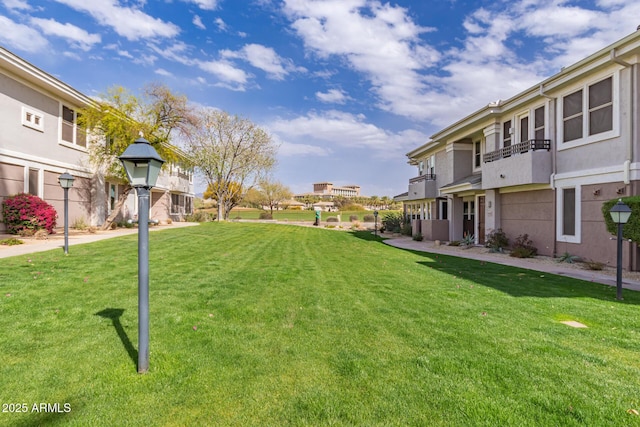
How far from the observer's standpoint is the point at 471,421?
2.48m

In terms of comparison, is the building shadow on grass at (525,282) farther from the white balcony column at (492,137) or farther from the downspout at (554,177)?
the white balcony column at (492,137)

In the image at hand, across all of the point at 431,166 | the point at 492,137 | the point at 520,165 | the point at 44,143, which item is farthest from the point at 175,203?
the point at 520,165

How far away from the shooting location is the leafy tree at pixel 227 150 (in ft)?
103

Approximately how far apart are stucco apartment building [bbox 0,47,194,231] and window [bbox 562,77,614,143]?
20.1 m

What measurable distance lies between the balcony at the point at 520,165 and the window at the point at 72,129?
1993cm

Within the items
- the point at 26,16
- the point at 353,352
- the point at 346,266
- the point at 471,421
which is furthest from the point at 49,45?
the point at 471,421

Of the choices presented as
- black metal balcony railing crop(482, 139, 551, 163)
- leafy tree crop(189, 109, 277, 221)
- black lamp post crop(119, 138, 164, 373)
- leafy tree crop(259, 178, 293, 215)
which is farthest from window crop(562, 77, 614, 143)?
leafy tree crop(259, 178, 293, 215)

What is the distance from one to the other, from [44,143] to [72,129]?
222 cm

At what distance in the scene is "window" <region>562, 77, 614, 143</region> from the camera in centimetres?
984

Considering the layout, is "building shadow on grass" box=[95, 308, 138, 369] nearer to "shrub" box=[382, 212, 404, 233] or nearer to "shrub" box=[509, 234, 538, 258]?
"shrub" box=[509, 234, 538, 258]

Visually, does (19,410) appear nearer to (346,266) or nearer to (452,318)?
(452,318)

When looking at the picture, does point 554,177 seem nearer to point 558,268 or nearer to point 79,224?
point 558,268

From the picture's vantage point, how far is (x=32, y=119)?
14195mm

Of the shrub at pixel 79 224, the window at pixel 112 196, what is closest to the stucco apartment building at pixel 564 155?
the shrub at pixel 79 224
